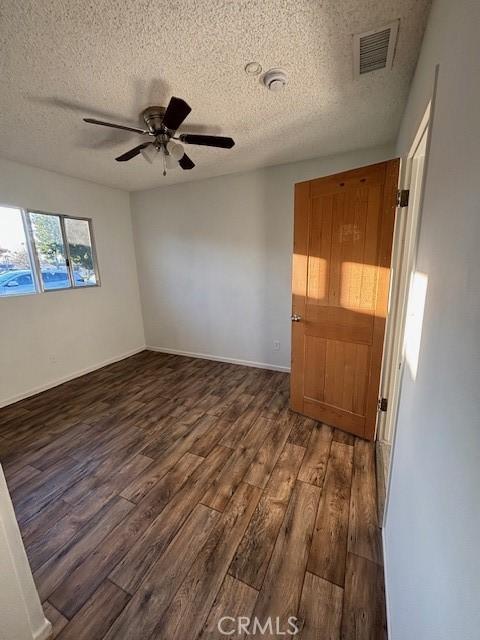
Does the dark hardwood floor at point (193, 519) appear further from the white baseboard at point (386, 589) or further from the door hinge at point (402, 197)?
the door hinge at point (402, 197)

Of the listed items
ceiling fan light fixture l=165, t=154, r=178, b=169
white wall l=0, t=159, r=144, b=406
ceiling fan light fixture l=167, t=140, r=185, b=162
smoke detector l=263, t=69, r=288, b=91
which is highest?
smoke detector l=263, t=69, r=288, b=91

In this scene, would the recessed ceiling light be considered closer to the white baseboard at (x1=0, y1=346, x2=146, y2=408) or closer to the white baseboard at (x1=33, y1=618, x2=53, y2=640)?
the white baseboard at (x1=33, y1=618, x2=53, y2=640)

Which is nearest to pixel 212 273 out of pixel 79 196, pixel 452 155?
pixel 79 196

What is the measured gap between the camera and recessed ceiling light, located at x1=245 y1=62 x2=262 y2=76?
1517 mm

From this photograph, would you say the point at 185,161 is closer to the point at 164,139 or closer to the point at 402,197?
the point at 164,139

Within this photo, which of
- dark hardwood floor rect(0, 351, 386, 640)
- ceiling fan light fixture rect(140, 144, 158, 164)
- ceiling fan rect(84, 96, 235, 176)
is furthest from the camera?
ceiling fan light fixture rect(140, 144, 158, 164)

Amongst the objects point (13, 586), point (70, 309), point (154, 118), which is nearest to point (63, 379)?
point (70, 309)

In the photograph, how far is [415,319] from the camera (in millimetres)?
1118

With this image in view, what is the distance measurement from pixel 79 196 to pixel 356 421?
416 cm

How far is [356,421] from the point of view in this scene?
224cm

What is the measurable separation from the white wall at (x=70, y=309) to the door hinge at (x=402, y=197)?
3.66 m

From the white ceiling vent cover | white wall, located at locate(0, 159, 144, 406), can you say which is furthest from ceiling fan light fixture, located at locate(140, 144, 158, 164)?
white wall, located at locate(0, 159, 144, 406)

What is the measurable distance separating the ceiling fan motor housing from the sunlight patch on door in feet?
6.45

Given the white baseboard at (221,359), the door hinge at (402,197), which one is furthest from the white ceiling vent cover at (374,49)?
the white baseboard at (221,359)
